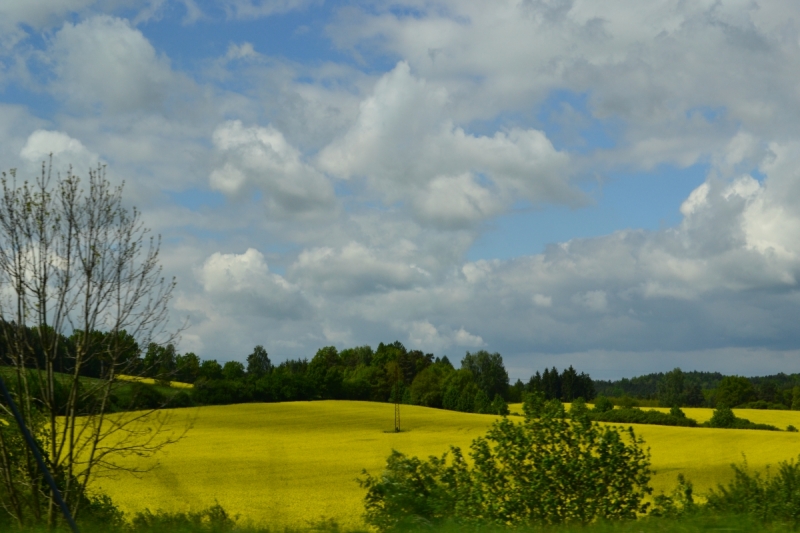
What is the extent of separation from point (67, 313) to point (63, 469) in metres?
2.49

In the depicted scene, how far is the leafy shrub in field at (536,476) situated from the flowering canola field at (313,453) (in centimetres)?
160

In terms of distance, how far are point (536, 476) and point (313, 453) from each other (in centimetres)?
3425

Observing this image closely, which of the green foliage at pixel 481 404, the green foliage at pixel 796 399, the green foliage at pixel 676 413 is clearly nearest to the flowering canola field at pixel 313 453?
the green foliage at pixel 676 413

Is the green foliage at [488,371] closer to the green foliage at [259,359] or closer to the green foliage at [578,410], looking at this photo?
the green foliage at [259,359]

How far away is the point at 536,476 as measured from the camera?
13102 mm

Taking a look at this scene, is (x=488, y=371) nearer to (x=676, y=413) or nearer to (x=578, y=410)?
(x=676, y=413)

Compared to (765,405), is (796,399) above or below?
above

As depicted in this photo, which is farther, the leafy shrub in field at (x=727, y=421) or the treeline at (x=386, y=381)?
the treeline at (x=386, y=381)

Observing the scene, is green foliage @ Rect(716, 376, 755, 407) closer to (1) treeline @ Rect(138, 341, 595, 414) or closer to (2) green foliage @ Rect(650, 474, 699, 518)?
(1) treeline @ Rect(138, 341, 595, 414)

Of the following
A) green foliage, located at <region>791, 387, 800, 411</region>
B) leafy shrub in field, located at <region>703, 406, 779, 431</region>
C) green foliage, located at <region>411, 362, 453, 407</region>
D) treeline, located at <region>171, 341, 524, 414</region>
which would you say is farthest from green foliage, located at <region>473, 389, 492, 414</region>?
green foliage, located at <region>791, 387, 800, 411</region>

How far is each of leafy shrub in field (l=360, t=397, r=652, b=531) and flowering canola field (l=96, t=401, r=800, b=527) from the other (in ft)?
5.24

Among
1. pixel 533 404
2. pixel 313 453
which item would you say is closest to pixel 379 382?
pixel 313 453

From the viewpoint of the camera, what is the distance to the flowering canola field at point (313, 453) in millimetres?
21963

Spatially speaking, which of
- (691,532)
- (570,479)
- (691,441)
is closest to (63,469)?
(570,479)
